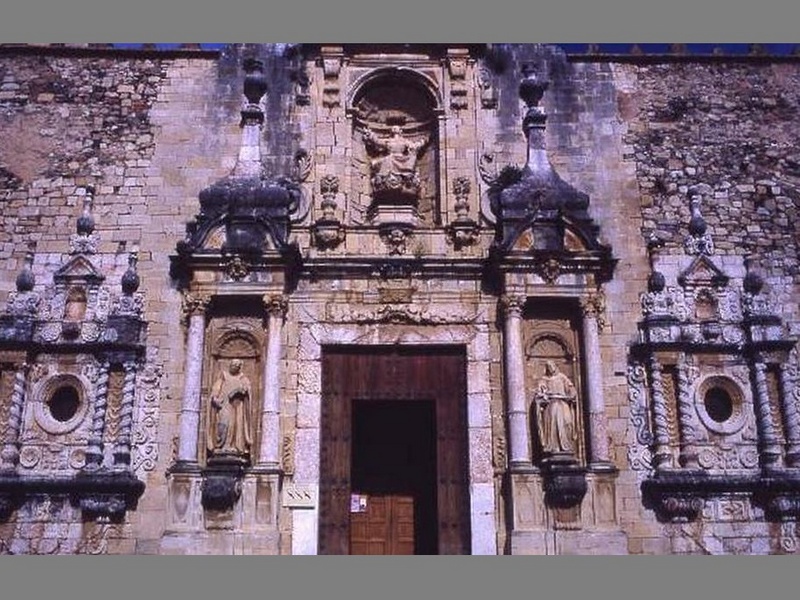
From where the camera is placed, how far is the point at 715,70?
12.6m

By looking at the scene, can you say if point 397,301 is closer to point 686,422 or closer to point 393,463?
point 393,463

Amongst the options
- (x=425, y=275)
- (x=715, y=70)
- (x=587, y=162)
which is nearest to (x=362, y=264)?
(x=425, y=275)

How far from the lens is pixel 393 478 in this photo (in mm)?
11492

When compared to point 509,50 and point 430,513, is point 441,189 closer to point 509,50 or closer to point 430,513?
point 509,50

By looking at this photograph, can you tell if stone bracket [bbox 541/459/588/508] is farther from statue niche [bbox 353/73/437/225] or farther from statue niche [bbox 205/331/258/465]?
statue niche [bbox 353/73/437/225]

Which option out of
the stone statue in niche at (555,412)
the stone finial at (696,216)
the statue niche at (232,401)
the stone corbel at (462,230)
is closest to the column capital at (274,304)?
the statue niche at (232,401)

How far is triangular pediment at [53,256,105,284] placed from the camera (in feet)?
37.1

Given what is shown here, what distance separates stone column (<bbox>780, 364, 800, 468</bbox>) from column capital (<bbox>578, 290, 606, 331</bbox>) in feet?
6.63

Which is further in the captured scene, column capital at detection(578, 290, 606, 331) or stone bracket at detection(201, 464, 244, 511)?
column capital at detection(578, 290, 606, 331)

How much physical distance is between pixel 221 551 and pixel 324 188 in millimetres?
4306

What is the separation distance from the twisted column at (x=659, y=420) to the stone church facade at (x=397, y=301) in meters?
0.05

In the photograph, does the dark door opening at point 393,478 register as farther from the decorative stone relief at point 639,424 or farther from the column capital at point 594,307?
the decorative stone relief at point 639,424

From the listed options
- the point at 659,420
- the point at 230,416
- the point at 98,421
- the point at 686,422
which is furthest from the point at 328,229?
the point at 686,422

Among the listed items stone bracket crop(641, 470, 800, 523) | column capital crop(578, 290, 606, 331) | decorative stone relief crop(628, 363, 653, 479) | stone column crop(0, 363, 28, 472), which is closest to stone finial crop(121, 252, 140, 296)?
stone column crop(0, 363, 28, 472)
